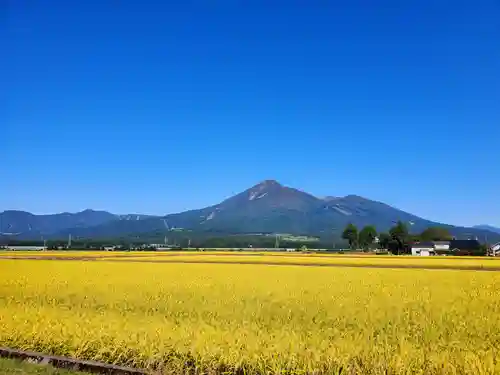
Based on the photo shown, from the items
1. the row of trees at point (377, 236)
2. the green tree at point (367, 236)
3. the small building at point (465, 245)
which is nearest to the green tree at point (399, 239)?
the row of trees at point (377, 236)

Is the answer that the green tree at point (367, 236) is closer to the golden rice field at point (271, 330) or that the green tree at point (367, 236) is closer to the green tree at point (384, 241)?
the green tree at point (384, 241)

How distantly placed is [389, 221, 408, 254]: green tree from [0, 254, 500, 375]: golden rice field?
109341 mm

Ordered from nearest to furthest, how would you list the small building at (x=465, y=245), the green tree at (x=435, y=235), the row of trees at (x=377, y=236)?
1. the small building at (x=465, y=245)
2. the row of trees at (x=377, y=236)
3. the green tree at (x=435, y=235)

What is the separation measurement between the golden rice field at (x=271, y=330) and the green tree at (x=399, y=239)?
109341 millimetres

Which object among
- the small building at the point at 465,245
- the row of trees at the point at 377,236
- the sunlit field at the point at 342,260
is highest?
the row of trees at the point at 377,236

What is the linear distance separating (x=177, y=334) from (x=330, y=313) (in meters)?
5.21

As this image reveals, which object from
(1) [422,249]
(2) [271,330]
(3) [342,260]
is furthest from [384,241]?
(2) [271,330]

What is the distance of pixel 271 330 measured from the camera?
10.9m

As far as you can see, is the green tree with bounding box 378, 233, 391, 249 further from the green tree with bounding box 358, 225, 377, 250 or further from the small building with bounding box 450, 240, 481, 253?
the green tree with bounding box 358, 225, 377, 250

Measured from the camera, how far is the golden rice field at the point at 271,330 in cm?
808

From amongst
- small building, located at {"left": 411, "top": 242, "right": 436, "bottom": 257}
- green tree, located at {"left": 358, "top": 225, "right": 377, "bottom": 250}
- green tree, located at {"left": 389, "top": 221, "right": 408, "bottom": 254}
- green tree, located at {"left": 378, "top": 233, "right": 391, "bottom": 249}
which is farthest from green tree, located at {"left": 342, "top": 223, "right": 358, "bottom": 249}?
small building, located at {"left": 411, "top": 242, "right": 436, "bottom": 257}

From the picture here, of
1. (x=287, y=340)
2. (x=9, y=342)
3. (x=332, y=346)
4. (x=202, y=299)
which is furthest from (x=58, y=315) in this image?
(x=332, y=346)

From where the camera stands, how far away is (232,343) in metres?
9.02

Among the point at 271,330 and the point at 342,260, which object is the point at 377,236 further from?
the point at 271,330
